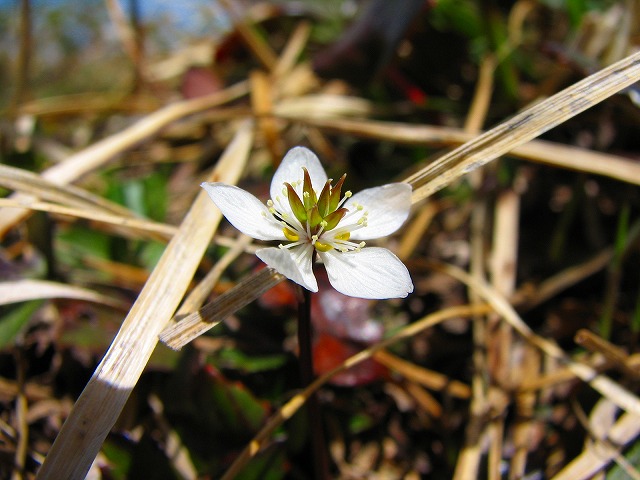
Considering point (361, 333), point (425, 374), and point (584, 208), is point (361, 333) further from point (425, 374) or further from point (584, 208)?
point (584, 208)

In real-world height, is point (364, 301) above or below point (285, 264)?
above

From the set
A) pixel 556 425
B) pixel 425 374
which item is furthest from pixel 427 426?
pixel 556 425

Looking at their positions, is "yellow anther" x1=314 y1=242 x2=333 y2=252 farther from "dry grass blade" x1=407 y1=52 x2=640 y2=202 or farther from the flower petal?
"dry grass blade" x1=407 y1=52 x2=640 y2=202

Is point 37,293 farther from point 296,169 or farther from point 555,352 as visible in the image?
point 555,352

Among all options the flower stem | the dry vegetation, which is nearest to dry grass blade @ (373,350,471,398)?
the dry vegetation


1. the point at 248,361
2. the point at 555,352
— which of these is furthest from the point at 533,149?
the point at 248,361

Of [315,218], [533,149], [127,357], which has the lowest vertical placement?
[127,357]
